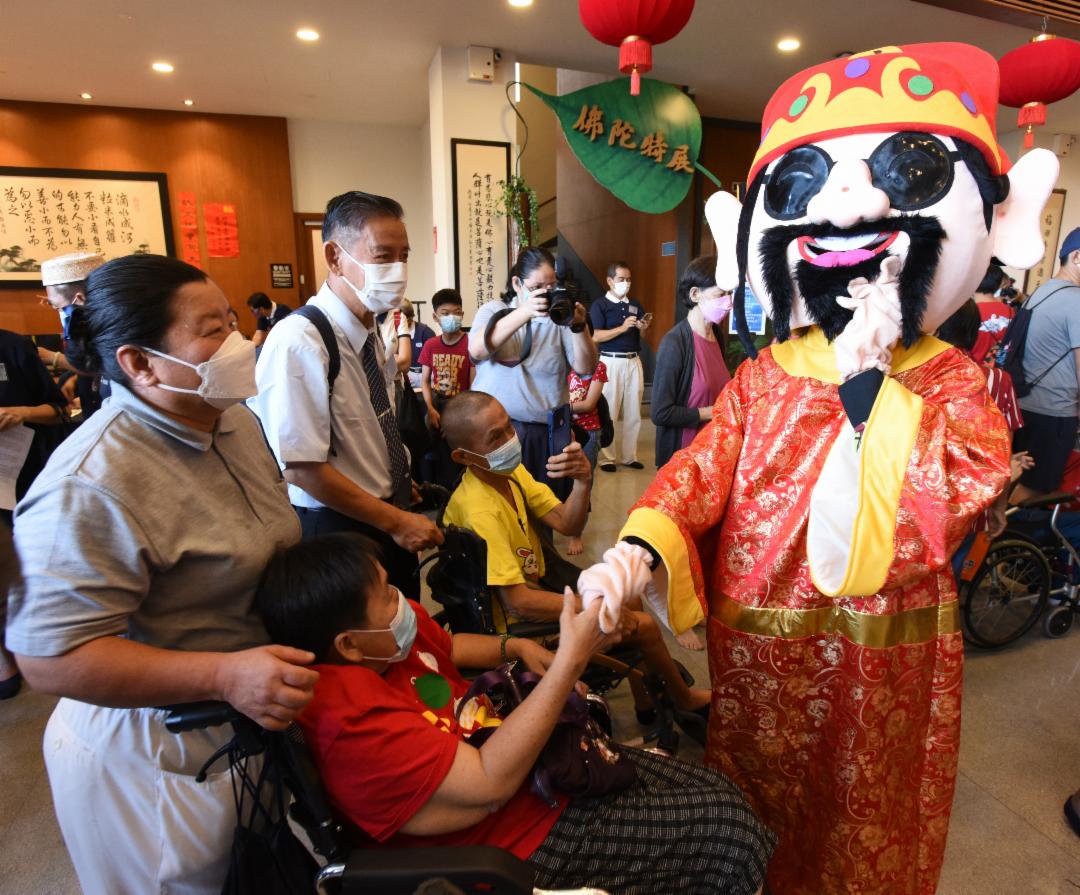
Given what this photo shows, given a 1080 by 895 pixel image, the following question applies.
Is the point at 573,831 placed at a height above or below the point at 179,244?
below

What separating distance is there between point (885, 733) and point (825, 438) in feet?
1.78

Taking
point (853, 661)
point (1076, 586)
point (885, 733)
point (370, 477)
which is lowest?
point (1076, 586)

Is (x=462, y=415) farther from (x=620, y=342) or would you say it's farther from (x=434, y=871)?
(x=620, y=342)

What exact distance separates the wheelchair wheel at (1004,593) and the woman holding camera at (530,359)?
168 cm

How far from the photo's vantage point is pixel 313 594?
100cm

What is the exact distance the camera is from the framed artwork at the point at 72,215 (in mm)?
6176

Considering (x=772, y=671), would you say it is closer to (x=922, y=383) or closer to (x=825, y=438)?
(x=825, y=438)

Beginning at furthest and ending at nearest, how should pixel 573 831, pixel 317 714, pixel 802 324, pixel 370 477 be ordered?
pixel 370 477 → pixel 802 324 → pixel 573 831 → pixel 317 714

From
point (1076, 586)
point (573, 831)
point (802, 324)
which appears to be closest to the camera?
point (573, 831)

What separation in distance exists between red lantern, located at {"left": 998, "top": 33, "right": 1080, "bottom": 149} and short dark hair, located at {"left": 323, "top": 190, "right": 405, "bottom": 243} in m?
3.58

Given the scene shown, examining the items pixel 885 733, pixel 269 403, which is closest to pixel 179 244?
pixel 269 403

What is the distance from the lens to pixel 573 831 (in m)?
1.04

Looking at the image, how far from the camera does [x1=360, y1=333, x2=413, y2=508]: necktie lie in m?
1.68

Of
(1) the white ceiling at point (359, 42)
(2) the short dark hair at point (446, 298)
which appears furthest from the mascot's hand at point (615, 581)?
(1) the white ceiling at point (359, 42)
